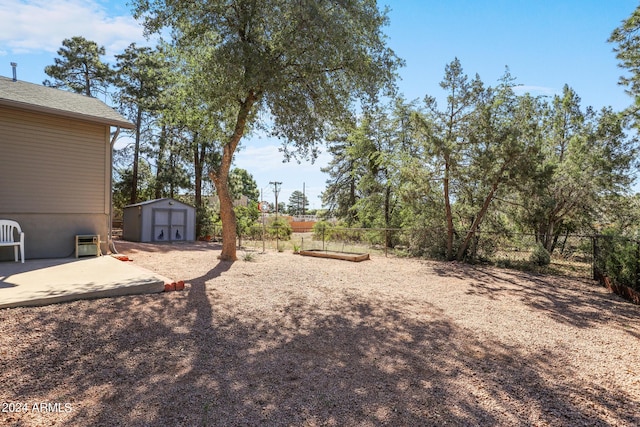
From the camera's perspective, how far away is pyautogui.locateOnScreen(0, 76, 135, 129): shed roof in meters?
7.00

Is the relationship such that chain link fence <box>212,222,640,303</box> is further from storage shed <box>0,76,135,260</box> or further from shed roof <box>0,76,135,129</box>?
shed roof <box>0,76,135,129</box>

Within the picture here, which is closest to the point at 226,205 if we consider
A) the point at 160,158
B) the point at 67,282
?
the point at 67,282

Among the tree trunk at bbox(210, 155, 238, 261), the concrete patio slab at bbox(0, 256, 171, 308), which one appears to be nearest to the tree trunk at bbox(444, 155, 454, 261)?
the tree trunk at bbox(210, 155, 238, 261)

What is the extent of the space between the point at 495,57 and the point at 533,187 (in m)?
3.60

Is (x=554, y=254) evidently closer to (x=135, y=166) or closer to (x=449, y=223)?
(x=449, y=223)

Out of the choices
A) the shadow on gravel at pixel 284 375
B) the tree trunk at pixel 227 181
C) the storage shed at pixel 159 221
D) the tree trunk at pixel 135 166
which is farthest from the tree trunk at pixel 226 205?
the tree trunk at pixel 135 166

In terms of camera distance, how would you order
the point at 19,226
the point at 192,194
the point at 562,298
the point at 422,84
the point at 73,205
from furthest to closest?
the point at 192,194, the point at 422,84, the point at 73,205, the point at 19,226, the point at 562,298

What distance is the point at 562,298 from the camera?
19.5 feet

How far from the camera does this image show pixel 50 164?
7.42 m

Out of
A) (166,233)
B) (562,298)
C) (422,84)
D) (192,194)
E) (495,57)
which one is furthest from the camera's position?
(192,194)

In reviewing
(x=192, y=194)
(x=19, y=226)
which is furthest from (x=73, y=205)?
(x=192, y=194)

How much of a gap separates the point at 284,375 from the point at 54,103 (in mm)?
8368

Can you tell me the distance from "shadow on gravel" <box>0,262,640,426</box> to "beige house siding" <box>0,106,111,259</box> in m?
4.66

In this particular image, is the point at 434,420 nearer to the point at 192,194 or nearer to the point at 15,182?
the point at 15,182
